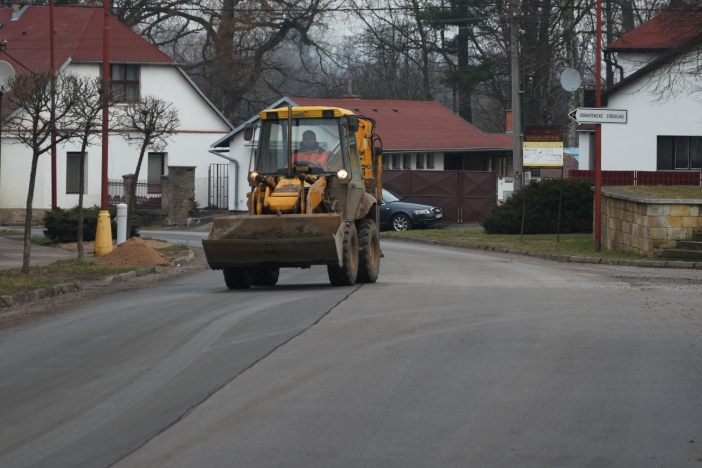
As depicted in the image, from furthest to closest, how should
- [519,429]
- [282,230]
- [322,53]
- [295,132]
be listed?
[322,53] → [295,132] → [282,230] → [519,429]

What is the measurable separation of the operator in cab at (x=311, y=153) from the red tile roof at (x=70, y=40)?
105 ft

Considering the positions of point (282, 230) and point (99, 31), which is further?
point (99, 31)

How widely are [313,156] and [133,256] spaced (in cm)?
652

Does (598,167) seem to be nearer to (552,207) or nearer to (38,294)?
(552,207)

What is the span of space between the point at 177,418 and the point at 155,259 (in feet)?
48.4

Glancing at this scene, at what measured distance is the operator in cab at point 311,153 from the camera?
16359 mm

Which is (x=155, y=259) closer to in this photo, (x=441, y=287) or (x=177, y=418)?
(x=441, y=287)

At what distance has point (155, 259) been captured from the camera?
855 inches

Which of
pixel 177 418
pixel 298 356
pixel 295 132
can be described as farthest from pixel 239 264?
pixel 177 418

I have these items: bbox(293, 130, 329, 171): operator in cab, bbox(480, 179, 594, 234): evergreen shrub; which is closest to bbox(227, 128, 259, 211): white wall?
bbox(480, 179, 594, 234): evergreen shrub

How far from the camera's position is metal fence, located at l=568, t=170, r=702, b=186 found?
34281 mm

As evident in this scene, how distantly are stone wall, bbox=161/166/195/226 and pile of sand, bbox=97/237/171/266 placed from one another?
21.2m

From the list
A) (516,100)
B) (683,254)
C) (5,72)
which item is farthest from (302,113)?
(516,100)

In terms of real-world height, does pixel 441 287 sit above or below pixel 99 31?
below
